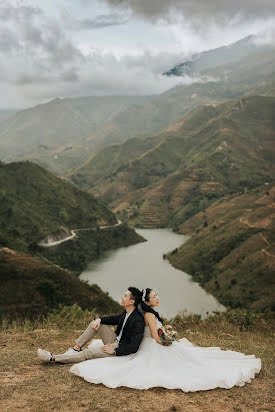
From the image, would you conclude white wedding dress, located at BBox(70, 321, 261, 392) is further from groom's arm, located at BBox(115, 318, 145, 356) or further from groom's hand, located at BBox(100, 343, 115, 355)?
groom's hand, located at BBox(100, 343, 115, 355)

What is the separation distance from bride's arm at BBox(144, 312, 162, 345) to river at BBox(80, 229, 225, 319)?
51753 mm

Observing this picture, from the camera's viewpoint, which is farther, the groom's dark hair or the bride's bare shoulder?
the groom's dark hair

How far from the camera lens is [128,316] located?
28.6ft

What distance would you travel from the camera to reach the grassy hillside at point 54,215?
365 feet

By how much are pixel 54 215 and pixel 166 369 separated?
412ft

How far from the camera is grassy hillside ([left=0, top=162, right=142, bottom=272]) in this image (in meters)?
111

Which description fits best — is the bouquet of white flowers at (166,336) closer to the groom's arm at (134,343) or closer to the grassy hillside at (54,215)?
the groom's arm at (134,343)

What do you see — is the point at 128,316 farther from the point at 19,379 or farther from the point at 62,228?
the point at 62,228

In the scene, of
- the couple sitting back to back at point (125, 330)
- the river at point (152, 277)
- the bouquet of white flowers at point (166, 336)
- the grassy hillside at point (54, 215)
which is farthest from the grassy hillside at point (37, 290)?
the grassy hillside at point (54, 215)

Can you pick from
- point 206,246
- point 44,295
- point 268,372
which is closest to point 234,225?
point 206,246

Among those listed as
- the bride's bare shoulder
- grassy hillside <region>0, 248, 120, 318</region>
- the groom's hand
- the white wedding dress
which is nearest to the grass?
the white wedding dress

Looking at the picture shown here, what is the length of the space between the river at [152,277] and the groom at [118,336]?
168 feet

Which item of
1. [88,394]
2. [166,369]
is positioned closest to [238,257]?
[166,369]

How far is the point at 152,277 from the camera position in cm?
9725
